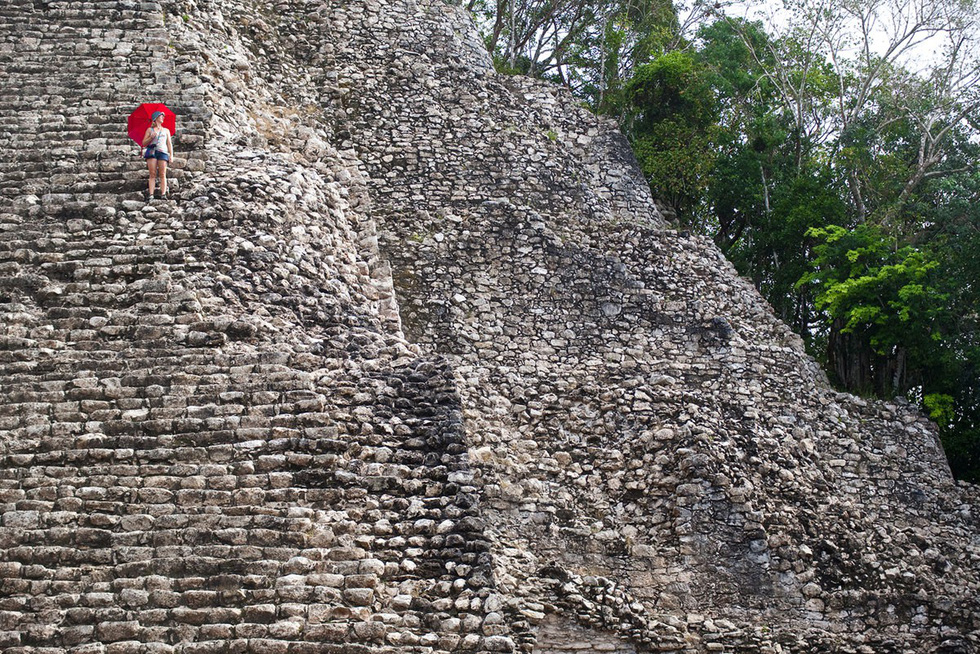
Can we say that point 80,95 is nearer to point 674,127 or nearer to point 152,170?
point 152,170

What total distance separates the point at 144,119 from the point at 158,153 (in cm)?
107

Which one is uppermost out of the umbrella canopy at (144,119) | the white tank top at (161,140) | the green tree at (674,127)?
the green tree at (674,127)

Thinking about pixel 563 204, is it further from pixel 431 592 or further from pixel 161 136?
pixel 431 592

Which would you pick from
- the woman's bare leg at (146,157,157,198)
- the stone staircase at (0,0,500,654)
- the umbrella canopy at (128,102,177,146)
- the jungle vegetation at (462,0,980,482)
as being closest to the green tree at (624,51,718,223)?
the jungle vegetation at (462,0,980,482)

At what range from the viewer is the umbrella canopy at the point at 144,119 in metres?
9.94

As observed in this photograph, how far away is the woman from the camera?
924 cm

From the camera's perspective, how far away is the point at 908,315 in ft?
45.7

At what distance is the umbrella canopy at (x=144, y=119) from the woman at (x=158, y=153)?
0.58m

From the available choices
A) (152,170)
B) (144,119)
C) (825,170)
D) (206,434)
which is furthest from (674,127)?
(206,434)

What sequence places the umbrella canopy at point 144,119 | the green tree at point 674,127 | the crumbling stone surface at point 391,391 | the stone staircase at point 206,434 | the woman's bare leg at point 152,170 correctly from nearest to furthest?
the stone staircase at point 206,434 → the crumbling stone surface at point 391,391 → the woman's bare leg at point 152,170 → the umbrella canopy at point 144,119 → the green tree at point 674,127

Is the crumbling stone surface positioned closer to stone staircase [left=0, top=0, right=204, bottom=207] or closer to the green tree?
stone staircase [left=0, top=0, right=204, bottom=207]

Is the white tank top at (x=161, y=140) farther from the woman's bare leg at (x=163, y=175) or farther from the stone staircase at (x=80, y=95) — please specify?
the stone staircase at (x=80, y=95)

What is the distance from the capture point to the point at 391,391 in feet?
25.3

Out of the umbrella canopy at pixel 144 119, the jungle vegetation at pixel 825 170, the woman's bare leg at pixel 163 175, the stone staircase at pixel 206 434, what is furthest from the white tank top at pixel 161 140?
the jungle vegetation at pixel 825 170
